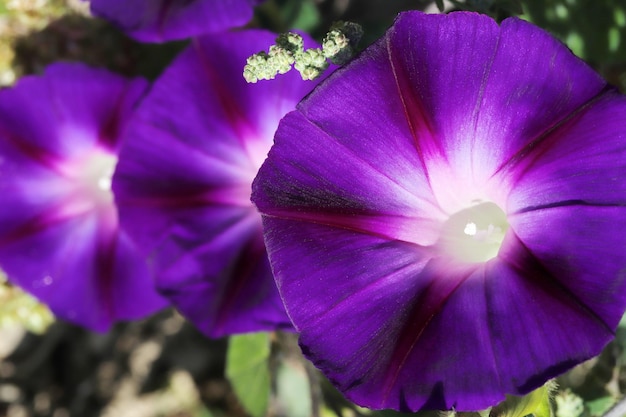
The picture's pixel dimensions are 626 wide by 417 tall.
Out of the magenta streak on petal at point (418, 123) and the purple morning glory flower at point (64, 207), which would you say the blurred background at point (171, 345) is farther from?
the purple morning glory flower at point (64, 207)

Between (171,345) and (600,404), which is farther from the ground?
(600,404)

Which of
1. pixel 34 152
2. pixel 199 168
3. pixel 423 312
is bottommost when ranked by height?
pixel 34 152

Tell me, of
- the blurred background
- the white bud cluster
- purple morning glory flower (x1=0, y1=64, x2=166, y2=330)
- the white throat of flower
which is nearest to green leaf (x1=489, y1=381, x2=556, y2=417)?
the blurred background

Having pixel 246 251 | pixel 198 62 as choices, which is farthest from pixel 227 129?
pixel 246 251

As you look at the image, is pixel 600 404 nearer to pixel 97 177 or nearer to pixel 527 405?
pixel 527 405

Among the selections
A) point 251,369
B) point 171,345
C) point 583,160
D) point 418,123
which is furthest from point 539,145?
point 171,345

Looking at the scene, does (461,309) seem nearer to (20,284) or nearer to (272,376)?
(272,376)

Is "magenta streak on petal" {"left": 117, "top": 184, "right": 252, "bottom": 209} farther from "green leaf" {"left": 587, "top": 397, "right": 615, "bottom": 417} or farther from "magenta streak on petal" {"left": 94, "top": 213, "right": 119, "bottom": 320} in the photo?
"green leaf" {"left": 587, "top": 397, "right": 615, "bottom": 417}
